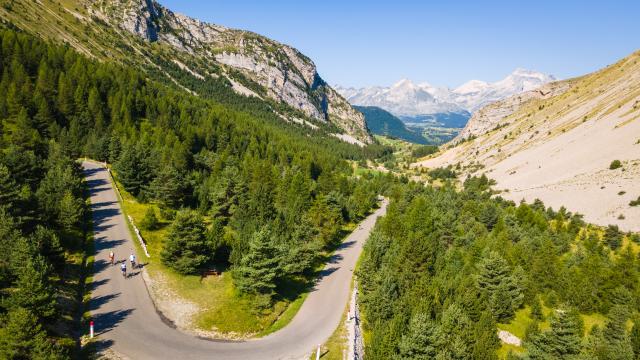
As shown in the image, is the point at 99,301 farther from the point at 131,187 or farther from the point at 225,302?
the point at 131,187

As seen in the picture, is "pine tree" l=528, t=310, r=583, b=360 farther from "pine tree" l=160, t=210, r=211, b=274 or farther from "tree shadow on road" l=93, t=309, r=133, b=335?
"tree shadow on road" l=93, t=309, r=133, b=335

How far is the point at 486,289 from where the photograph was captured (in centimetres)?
5097

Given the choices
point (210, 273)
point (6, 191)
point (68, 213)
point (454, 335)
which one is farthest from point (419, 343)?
point (6, 191)

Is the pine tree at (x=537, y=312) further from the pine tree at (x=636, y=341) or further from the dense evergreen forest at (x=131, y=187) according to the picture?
the dense evergreen forest at (x=131, y=187)

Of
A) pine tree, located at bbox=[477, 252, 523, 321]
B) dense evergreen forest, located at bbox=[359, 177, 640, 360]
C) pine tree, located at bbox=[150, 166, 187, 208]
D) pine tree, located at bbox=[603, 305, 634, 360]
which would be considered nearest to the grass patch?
dense evergreen forest, located at bbox=[359, 177, 640, 360]

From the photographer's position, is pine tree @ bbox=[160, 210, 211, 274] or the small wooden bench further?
the small wooden bench

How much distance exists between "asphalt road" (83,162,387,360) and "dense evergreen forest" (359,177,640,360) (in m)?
5.02

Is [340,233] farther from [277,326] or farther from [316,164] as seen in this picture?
[316,164]

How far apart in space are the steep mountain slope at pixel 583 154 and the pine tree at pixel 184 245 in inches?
3837

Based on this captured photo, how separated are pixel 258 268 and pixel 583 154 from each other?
138 meters

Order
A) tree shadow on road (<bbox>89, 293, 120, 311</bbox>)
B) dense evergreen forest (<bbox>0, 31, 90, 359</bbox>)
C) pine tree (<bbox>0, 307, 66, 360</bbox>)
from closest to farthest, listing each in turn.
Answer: pine tree (<bbox>0, 307, 66, 360</bbox>)
dense evergreen forest (<bbox>0, 31, 90, 359</bbox>)
tree shadow on road (<bbox>89, 293, 120, 311</bbox>)

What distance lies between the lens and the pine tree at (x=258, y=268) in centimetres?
3869

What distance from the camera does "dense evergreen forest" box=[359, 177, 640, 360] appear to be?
1396 inches

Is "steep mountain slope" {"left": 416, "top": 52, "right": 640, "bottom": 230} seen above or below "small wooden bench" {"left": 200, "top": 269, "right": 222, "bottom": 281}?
above
